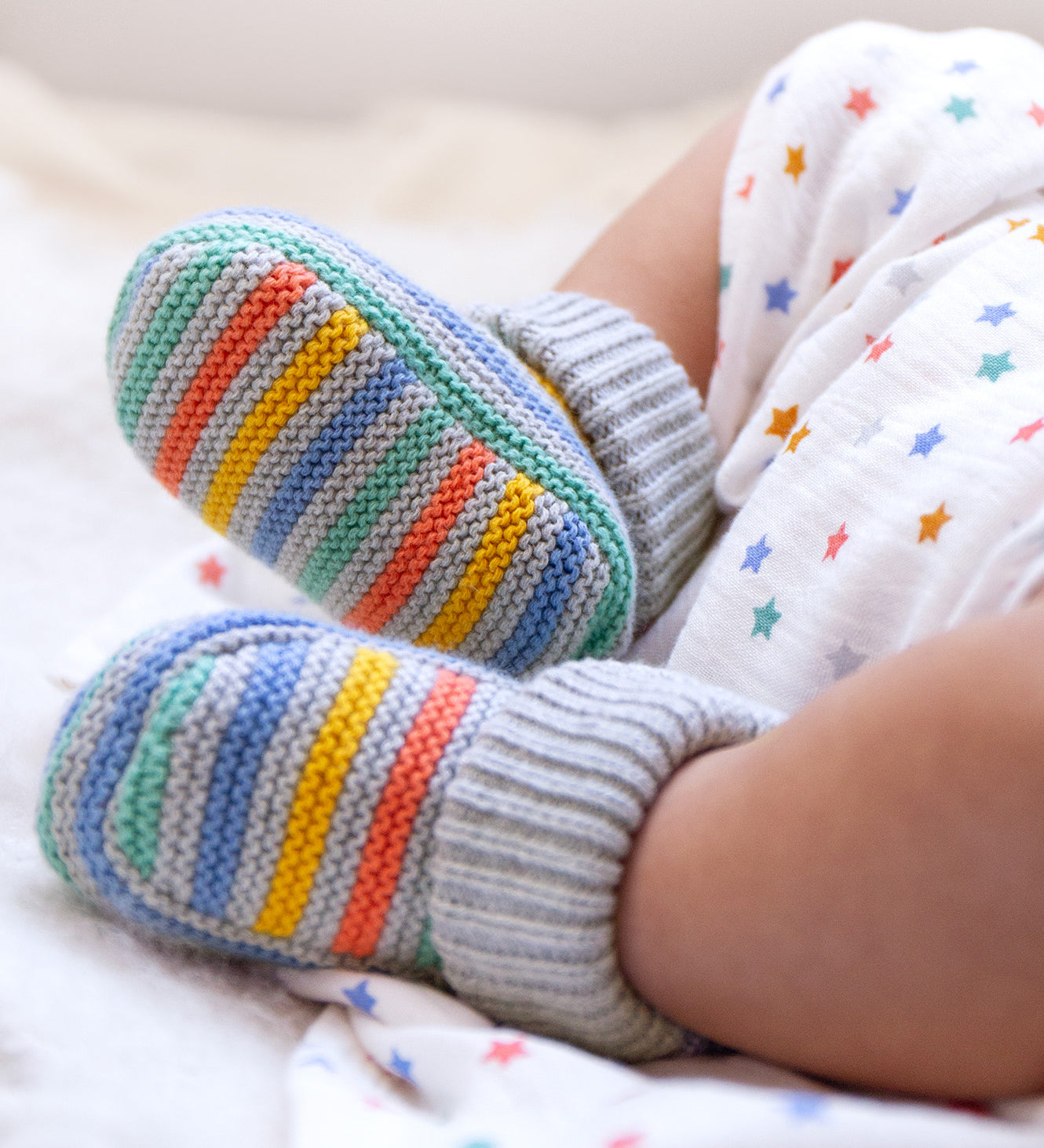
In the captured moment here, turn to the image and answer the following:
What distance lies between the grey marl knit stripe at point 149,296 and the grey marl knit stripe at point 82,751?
0.49 feet

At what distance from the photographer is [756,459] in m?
0.69

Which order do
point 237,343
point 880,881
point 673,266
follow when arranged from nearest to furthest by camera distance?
point 880,881 < point 237,343 < point 673,266

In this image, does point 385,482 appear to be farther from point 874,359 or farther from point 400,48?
point 400,48

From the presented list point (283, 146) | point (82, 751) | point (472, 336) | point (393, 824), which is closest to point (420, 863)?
point (393, 824)

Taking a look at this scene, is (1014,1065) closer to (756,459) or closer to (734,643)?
Result: (734,643)

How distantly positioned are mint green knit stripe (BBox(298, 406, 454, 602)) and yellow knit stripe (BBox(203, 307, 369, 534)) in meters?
0.04

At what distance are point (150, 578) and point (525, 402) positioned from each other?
0.95 ft

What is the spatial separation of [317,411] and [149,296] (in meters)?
0.09

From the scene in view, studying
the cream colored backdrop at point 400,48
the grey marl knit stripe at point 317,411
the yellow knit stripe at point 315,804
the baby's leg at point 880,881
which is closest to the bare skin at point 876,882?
the baby's leg at point 880,881

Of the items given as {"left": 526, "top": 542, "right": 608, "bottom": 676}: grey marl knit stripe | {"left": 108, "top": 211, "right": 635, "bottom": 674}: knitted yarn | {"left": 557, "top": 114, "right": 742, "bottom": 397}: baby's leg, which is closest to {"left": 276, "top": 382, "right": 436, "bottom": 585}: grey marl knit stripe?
{"left": 108, "top": 211, "right": 635, "bottom": 674}: knitted yarn

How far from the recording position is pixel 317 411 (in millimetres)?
546

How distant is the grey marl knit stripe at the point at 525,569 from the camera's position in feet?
1.84

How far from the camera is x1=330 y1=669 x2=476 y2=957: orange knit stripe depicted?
47cm

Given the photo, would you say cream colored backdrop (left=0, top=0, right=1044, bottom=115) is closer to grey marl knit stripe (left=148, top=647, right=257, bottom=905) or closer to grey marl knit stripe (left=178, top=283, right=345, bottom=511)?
grey marl knit stripe (left=178, top=283, right=345, bottom=511)
